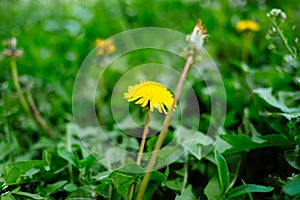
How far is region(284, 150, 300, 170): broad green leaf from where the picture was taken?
0.93 metres

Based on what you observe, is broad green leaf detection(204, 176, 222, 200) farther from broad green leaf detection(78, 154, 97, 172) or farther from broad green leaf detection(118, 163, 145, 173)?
broad green leaf detection(78, 154, 97, 172)

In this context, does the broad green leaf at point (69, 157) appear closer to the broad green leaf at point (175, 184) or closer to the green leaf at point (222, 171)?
the broad green leaf at point (175, 184)

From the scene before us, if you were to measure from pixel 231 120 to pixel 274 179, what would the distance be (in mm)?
296

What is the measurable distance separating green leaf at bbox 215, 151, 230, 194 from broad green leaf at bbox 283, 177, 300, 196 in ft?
0.48

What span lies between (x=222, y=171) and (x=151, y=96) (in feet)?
0.86

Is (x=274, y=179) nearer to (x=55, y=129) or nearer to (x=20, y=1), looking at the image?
(x=55, y=129)

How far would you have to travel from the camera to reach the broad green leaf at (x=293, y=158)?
93cm

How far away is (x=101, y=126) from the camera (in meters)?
1.34

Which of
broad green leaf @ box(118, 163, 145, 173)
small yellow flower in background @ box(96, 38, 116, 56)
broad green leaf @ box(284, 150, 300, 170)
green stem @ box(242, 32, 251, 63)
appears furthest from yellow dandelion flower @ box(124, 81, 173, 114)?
green stem @ box(242, 32, 251, 63)

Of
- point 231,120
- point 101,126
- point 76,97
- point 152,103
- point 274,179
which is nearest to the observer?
point 152,103

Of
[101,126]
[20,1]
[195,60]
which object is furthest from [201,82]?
[20,1]

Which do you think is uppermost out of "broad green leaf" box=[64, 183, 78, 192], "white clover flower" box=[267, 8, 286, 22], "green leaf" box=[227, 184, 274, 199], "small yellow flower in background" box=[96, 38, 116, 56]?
"white clover flower" box=[267, 8, 286, 22]

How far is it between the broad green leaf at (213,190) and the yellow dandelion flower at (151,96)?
257mm

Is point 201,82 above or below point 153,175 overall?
above
